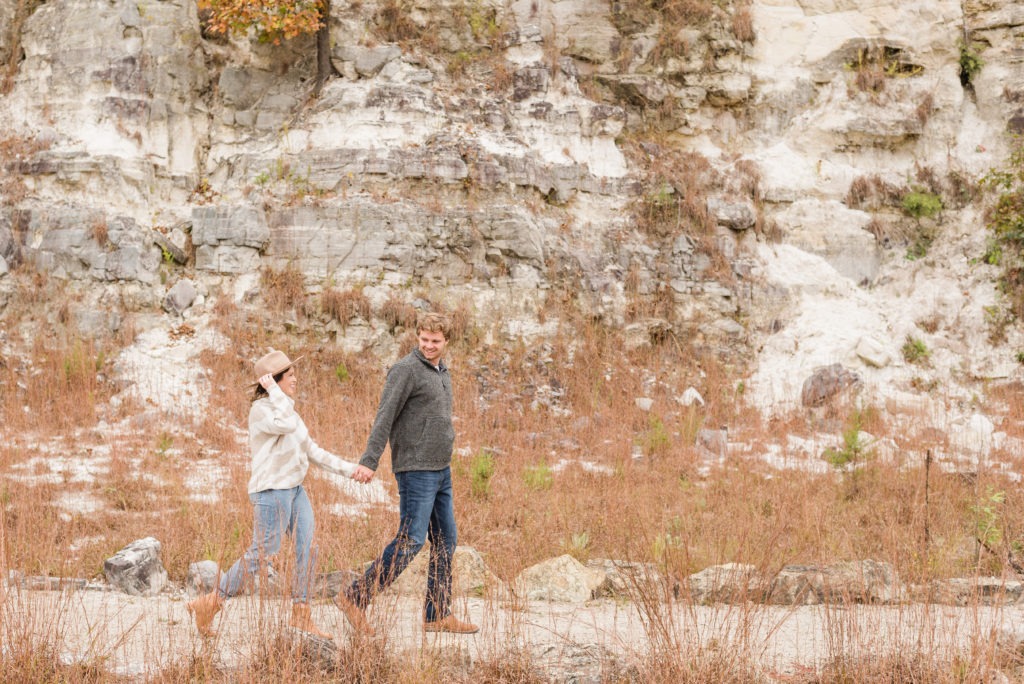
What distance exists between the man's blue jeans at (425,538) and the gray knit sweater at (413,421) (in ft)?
0.31

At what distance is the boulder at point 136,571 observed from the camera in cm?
606

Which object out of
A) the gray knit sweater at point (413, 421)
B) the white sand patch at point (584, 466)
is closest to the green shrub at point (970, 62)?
the white sand patch at point (584, 466)

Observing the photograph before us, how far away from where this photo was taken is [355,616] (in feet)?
13.8

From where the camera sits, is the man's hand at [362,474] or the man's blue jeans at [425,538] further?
the man's hand at [362,474]

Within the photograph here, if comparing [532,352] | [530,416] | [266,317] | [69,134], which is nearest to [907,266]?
[532,352]

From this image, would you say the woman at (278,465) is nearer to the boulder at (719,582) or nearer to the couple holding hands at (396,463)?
the couple holding hands at (396,463)

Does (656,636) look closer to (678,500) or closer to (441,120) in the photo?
(678,500)

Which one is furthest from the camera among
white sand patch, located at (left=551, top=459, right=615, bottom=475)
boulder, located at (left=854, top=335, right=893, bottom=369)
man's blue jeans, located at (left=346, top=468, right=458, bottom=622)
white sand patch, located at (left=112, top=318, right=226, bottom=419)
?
boulder, located at (left=854, top=335, right=893, bottom=369)

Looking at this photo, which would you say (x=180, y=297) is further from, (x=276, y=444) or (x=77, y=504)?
(x=276, y=444)

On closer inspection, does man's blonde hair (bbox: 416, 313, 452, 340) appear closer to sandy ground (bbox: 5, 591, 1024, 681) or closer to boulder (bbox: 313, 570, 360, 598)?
A: sandy ground (bbox: 5, 591, 1024, 681)

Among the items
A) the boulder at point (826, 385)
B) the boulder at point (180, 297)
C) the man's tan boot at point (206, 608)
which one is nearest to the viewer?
the man's tan boot at point (206, 608)

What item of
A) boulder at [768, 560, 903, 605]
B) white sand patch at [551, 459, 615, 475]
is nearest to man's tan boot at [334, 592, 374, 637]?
boulder at [768, 560, 903, 605]

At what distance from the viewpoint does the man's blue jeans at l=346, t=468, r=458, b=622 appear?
4691 millimetres

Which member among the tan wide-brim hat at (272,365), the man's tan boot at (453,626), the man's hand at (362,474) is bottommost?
the man's tan boot at (453,626)
